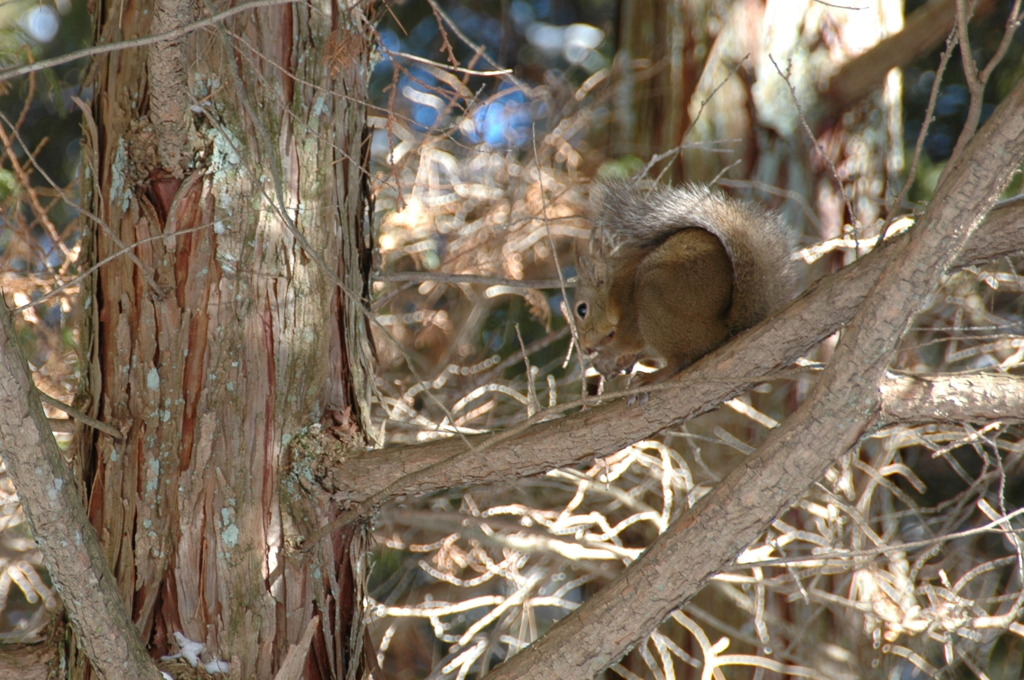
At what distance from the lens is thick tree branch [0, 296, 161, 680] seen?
4.11 feet

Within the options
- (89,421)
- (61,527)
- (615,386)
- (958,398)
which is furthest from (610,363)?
(61,527)

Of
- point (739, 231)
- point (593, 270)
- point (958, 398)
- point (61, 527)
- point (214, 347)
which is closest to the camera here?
point (61, 527)

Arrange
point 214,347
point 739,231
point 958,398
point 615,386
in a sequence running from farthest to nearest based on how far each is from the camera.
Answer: point 615,386
point 739,231
point 214,347
point 958,398

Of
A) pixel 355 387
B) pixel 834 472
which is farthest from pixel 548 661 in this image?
pixel 834 472

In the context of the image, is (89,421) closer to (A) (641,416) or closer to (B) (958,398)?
(A) (641,416)

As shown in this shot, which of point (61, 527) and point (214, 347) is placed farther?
point (214, 347)

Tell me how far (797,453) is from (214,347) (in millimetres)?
1035

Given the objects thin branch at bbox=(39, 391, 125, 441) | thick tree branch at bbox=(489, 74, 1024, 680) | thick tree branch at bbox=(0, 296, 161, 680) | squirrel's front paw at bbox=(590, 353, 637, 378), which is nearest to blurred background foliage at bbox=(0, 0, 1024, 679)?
squirrel's front paw at bbox=(590, 353, 637, 378)

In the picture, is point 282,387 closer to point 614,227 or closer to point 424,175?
point 614,227

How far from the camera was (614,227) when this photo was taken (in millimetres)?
2213

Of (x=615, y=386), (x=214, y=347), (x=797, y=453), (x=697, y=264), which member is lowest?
(x=797, y=453)

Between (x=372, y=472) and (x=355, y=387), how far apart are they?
22 centimetres

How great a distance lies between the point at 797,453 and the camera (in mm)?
1428

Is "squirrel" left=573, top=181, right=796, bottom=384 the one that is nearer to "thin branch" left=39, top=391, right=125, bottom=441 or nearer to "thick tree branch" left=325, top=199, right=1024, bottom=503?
"thick tree branch" left=325, top=199, right=1024, bottom=503
